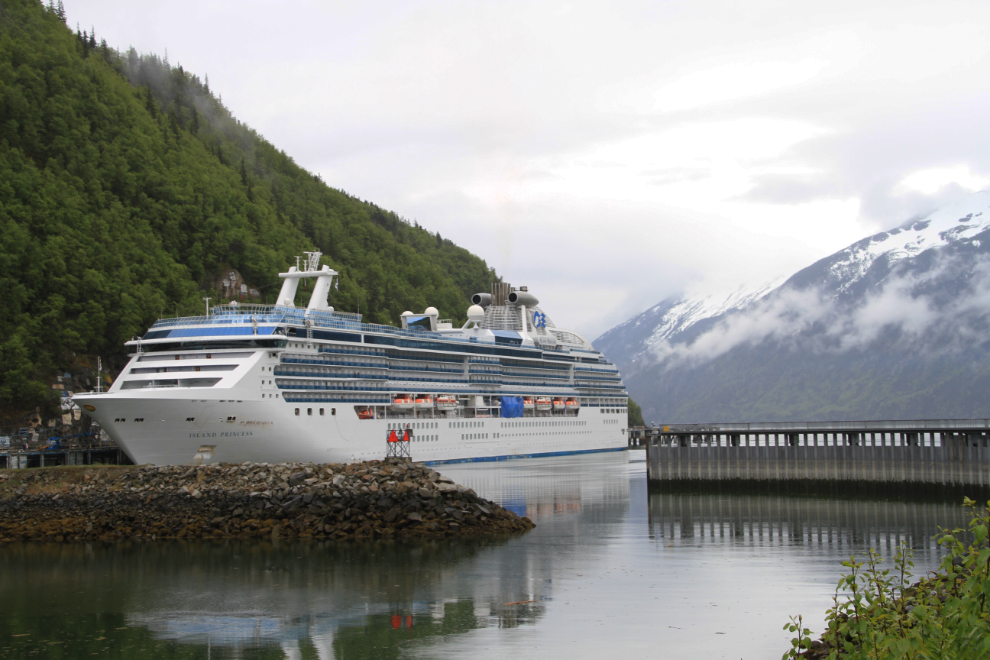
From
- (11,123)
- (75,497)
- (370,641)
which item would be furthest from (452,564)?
(11,123)

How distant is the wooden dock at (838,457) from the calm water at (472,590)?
110 inches

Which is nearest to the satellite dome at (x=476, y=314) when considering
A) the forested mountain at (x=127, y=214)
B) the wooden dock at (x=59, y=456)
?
the forested mountain at (x=127, y=214)

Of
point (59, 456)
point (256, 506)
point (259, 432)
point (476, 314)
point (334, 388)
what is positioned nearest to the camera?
point (256, 506)

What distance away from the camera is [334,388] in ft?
231

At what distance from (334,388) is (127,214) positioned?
1879 inches

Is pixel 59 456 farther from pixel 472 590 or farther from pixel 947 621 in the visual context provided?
pixel 947 621

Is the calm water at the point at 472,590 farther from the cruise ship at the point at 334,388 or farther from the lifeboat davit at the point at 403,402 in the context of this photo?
the lifeboat davit at the point at 403,402

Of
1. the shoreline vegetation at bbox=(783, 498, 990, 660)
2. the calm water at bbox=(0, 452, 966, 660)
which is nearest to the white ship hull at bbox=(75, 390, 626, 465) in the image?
the calm water at bbox=(0, 452, 966, 660)

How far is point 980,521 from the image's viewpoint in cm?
868

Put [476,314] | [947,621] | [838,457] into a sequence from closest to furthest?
[947,621] < [838,457] < [476,314]

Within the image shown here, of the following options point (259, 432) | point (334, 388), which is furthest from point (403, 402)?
point (259, 432)

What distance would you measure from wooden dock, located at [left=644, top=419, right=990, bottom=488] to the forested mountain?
51.7 metres

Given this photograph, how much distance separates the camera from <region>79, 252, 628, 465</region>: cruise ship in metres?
59.6

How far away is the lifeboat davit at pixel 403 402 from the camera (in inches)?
3044
